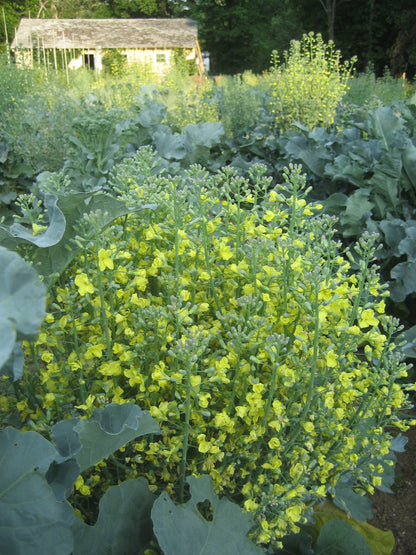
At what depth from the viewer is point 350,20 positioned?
30469 millimetres

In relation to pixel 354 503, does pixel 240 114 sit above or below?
above

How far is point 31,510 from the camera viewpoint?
1117mm

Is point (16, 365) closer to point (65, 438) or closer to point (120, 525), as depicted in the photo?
point (65, 438)

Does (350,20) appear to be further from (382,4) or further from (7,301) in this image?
(7,301)

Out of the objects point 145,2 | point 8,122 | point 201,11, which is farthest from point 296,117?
point 145,2

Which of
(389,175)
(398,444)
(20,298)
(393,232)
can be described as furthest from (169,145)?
(20,298)

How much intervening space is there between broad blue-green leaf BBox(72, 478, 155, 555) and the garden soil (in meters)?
1.47

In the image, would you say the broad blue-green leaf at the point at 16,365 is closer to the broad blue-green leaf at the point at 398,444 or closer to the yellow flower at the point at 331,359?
the yellow flower at the point at 331,359

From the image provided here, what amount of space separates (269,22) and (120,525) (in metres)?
46.9

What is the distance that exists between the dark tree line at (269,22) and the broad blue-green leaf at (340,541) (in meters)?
19.8

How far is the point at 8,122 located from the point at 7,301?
279 inches

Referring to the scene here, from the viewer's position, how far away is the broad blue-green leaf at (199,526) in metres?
1.19

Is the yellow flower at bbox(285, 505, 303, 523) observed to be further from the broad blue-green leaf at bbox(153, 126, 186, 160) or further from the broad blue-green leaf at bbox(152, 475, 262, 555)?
the broad blue-green leaf at bbox(153, 126, 186, 160)

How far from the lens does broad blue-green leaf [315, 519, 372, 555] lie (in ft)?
5.60
